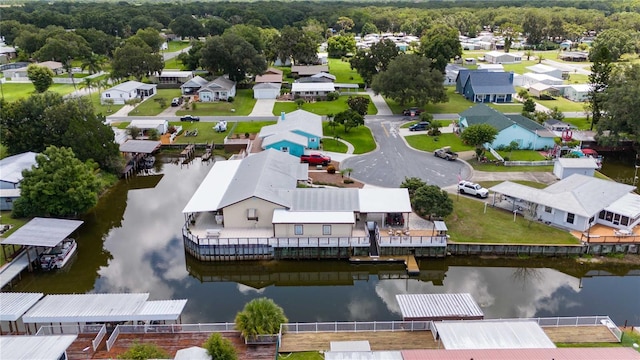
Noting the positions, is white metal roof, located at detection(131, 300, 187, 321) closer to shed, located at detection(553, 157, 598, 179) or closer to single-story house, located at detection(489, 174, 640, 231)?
single-story house, located at detection(489, 174, 640, 231)

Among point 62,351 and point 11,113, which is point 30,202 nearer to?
point 11,113

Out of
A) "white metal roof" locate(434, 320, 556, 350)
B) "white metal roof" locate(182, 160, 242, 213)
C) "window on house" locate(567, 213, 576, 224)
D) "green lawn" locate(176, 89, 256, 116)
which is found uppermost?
"green lawn" locate(176, 89, 256, 116)

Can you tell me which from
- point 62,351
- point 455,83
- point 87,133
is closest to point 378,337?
point 62,351

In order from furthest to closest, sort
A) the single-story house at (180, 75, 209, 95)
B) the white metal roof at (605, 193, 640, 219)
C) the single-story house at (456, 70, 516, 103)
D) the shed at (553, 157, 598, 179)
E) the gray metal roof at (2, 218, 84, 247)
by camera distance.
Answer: the single-story house at (180, 75, 209, 95)
the single-story house at (456, 70, 516, 103)
the shed at (553, 157, 598, 179)
the white metal roof at (605, 193, 640, 219)
the gray metal roof at (2, 218, 84, 247)

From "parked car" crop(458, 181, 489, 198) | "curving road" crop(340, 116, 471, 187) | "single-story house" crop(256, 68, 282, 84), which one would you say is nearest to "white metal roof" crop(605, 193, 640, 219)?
"parked car" crop(458, 181, 489, 198)

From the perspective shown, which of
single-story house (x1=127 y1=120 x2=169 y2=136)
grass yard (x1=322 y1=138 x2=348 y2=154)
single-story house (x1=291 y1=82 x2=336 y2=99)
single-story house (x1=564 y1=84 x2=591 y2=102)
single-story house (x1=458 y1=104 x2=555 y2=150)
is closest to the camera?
single-story house (x1=458 y1=104 x2=555 y2=150)

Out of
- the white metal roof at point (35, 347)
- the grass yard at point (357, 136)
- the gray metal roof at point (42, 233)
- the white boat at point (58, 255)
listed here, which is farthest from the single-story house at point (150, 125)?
the white metal roof at point (35, 347)

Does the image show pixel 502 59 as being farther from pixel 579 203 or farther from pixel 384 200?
pixel 384 200
